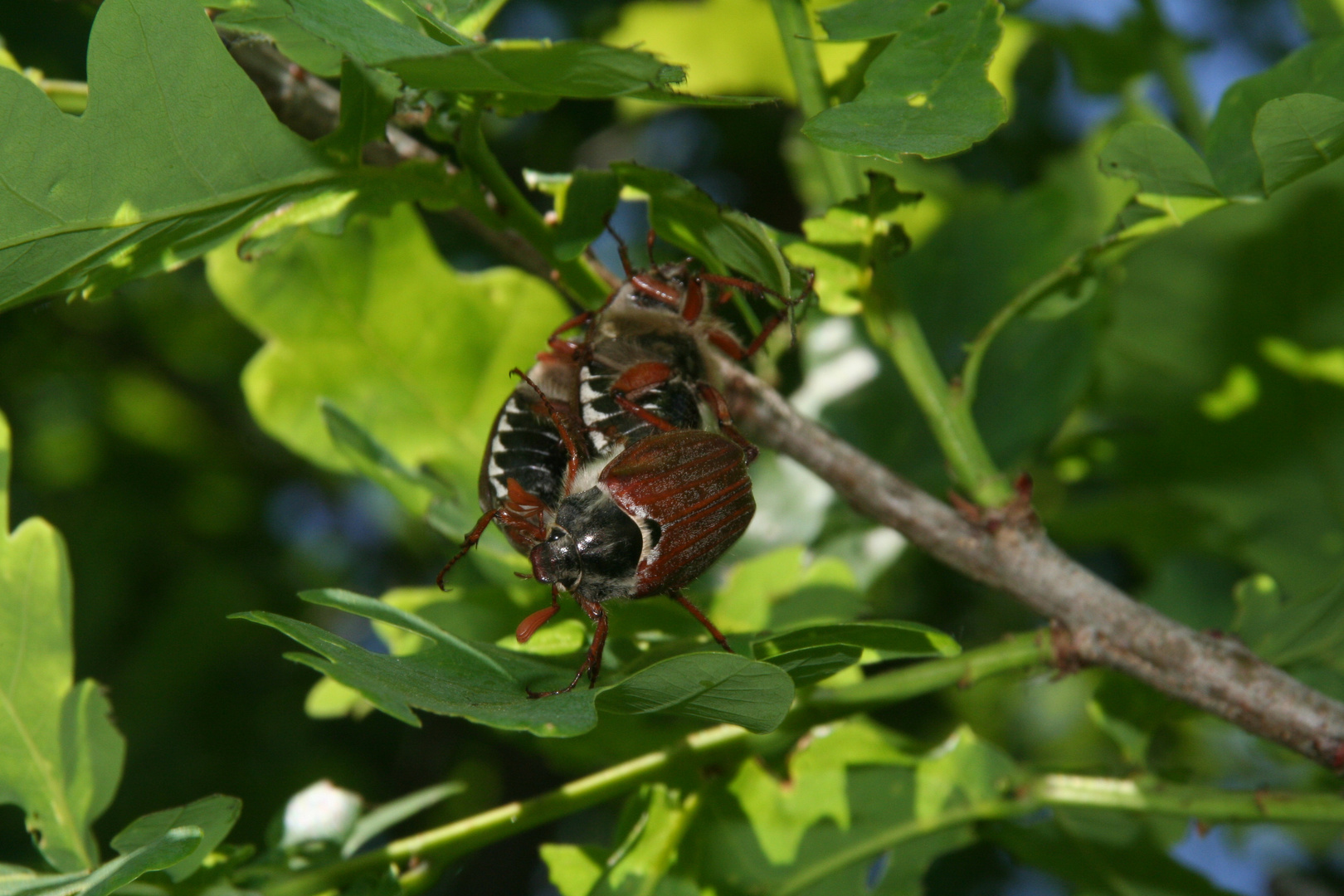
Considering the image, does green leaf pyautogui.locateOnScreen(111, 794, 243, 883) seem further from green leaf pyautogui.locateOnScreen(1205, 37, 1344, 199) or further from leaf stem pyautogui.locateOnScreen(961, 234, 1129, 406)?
green leaf pyautogui.locateOnScreen(1205, 37, 1344, 199)

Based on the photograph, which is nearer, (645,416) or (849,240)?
(849,240)

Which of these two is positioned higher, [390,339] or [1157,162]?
[1157,162]

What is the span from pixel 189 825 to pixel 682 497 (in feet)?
2.73

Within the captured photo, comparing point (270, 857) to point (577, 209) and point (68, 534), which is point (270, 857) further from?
→ point (68, 534)

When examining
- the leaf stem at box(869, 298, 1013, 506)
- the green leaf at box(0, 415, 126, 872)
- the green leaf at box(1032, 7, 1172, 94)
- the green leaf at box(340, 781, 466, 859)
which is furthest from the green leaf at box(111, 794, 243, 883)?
the green leaf at box(1032, 7, 1172, 94)

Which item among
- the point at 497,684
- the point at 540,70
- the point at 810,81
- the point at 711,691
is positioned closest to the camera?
the point at 540,70

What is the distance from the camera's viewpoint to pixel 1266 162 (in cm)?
145

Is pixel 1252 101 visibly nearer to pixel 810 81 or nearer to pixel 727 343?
pixel 810 81

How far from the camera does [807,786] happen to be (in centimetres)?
192

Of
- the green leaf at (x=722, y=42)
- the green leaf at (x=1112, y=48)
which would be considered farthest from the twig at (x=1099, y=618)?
the green leaf at (x=722, y=42)

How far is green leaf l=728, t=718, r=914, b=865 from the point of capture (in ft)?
6.18

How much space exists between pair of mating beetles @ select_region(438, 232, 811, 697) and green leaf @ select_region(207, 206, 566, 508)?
0.30 m

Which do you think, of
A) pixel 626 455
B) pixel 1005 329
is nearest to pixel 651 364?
pixel 626 455

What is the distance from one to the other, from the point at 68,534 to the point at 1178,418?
402cm
